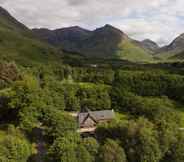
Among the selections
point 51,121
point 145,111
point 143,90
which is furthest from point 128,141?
point 143,90

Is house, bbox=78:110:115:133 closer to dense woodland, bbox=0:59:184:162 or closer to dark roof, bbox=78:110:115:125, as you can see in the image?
dark roof, bbox=78:110:115:125

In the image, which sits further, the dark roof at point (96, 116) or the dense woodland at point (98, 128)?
the dark roof at point (96, 116)

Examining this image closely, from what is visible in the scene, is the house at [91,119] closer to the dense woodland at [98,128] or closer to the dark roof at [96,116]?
the dark roof at [96,116]

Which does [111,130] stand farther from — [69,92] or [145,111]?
[69,92]

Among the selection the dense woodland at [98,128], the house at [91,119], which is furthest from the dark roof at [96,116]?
the dense woodland at [98,128]

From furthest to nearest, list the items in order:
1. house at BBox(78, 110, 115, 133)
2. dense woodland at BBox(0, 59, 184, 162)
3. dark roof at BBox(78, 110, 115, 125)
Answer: dark roof at BBox(78, 110, 115, 125), house at BBox(78, 110, 115, 133), dense woodland at BBox(0, 59, 184, 162)

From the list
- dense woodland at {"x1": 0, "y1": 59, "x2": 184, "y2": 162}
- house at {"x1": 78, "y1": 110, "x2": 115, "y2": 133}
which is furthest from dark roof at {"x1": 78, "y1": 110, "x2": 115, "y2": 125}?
dense woodland at {"x1": 0, "y1": 59, "x2": 184, "y2": 162}

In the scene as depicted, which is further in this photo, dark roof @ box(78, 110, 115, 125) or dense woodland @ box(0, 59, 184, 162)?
dark roof @ box(78, 110, 115, 125)
